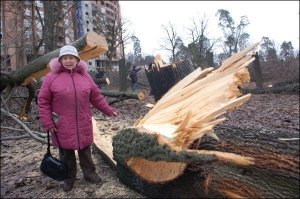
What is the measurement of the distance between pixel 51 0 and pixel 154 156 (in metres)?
16.0

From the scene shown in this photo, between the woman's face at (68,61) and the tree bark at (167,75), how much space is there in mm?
1709

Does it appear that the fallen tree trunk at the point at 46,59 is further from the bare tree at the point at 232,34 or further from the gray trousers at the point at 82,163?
the bare tree at the point at 232,34

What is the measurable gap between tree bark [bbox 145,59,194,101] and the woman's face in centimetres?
171

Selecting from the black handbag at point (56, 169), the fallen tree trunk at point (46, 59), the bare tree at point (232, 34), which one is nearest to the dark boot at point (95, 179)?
the black handbag at point (56, 169)

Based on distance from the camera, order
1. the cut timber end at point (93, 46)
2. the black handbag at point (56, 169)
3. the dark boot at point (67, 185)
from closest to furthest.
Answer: the black handbag at point (56, 169), the dark boot at point (67, 185), the cut timber end at point (93, 46)

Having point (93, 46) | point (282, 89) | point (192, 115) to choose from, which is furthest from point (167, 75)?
point (282, 89)

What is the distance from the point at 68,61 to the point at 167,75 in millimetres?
1798

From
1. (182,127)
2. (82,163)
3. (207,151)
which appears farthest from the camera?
(82,163)

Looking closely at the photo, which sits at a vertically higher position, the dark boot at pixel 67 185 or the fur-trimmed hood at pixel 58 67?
the fur-trimmed hood at pixel 58 67

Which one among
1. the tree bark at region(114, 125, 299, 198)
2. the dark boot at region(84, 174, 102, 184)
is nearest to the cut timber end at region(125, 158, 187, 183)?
the tree bark at region(114, 125, 299, 198)

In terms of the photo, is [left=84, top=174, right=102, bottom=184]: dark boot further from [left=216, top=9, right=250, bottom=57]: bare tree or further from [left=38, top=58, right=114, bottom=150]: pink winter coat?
[left=216, top=9, right=250, bottom=57]: bare tree

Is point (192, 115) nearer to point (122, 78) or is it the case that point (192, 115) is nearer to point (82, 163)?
point (82, 163)

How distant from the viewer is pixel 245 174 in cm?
192

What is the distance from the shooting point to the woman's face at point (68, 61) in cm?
252
